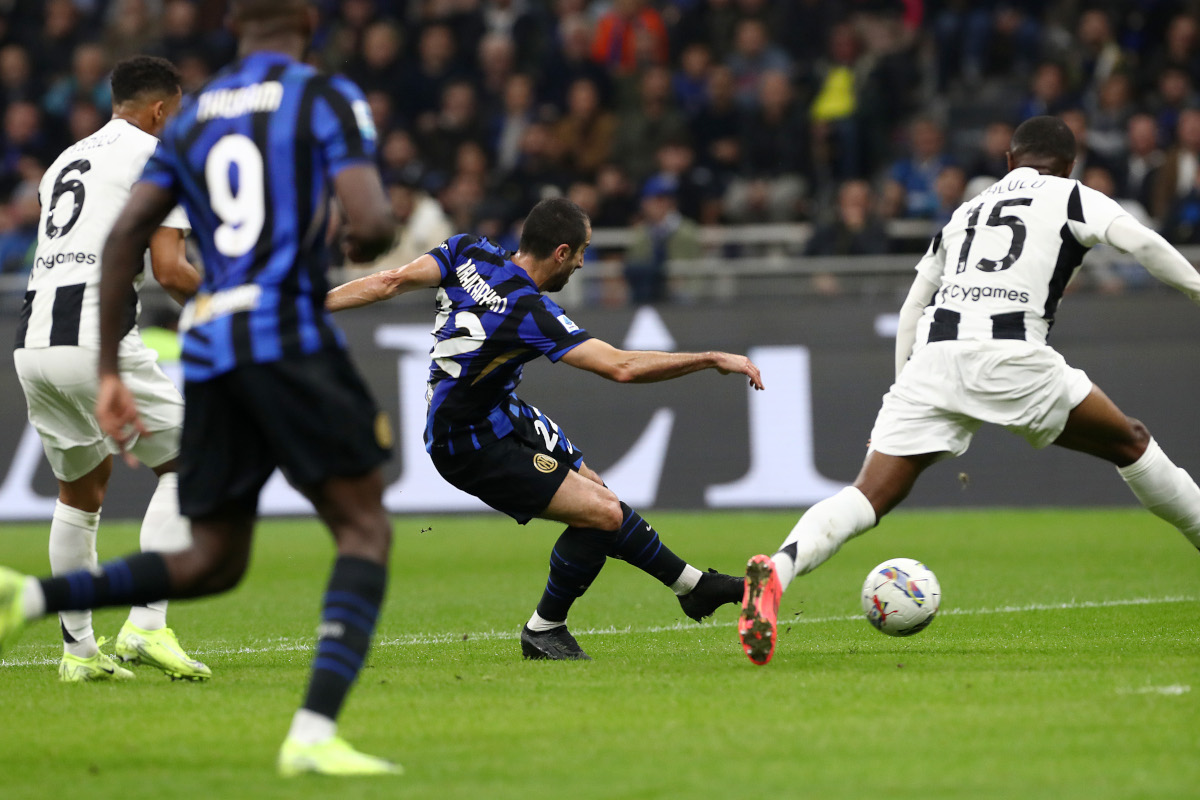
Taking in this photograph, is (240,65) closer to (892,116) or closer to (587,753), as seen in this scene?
(587,753)

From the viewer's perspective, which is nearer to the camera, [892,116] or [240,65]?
[240,65]

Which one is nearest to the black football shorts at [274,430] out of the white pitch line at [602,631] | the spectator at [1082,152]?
the white pitch line at [602,631]

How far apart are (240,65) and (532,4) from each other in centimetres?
1582

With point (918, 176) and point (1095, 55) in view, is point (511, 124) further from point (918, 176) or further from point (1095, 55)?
point (1095, 55)

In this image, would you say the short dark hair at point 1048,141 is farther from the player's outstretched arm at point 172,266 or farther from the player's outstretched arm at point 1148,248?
the player's outstretched arm at point 172,266

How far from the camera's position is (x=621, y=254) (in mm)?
15914

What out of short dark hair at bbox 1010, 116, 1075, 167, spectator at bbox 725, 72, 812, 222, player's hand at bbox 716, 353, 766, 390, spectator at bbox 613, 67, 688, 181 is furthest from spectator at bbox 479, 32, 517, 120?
player's hand at bbox 716, 353, 766, 390

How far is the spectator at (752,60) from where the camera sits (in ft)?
58.4

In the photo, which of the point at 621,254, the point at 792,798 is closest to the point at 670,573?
the point at 792,798

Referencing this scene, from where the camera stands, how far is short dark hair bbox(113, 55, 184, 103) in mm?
6492

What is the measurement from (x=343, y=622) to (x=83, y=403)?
263 centimetres

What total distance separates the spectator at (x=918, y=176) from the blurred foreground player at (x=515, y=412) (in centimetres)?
903

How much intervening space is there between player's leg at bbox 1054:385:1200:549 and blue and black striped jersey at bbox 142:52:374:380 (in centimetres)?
354

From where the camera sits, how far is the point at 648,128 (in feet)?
56.6
